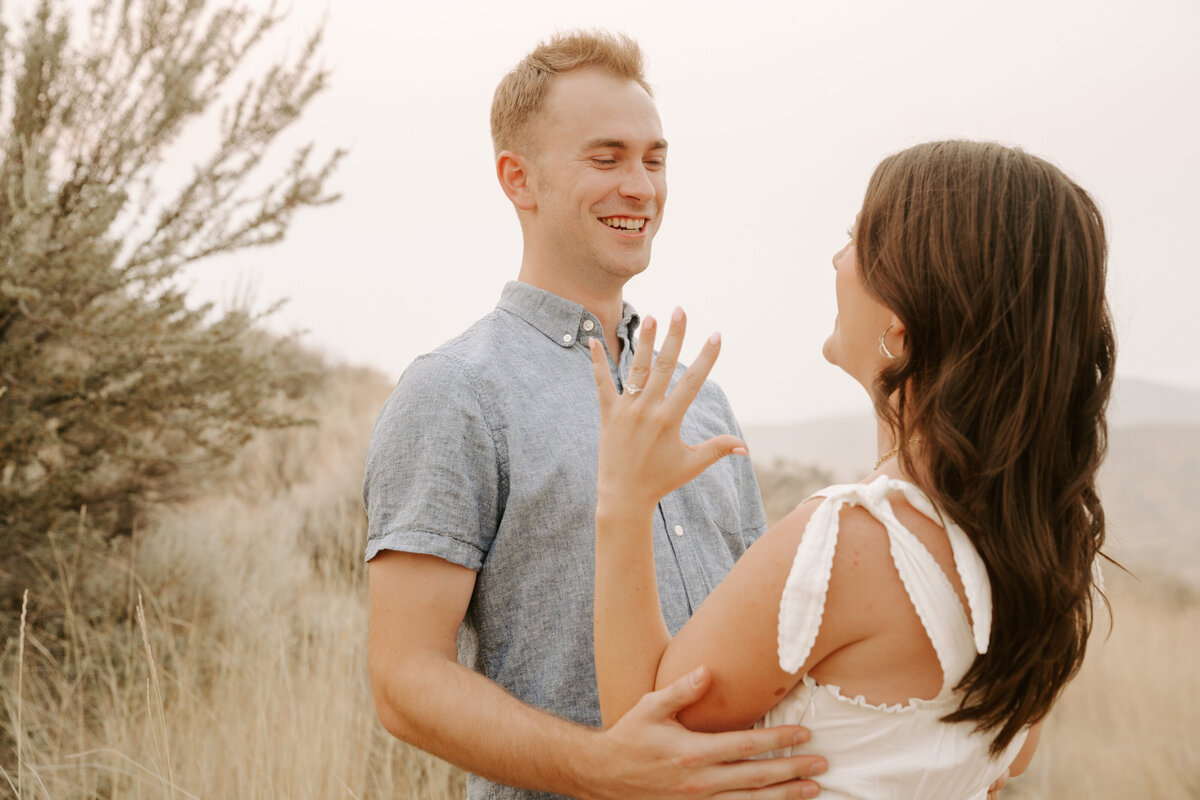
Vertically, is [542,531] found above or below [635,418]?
below

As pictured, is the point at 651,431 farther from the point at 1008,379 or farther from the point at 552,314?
the point at 552,314

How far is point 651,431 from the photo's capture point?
1377mm

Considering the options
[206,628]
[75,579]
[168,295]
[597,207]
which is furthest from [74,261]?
[597,207]

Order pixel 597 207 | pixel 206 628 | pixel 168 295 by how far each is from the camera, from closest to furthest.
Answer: pixel 597 207, pixel 168 295, pixel 206 628

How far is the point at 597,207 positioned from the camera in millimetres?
2338

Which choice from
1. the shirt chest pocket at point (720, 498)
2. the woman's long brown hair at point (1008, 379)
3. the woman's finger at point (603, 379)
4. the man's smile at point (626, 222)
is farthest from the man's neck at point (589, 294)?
the woman's long brown hair at point (1008, 379)

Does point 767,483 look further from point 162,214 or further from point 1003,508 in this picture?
point 1003,508

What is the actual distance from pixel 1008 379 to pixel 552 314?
3.89 ft

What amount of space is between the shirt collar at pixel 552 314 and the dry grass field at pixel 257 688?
1364 millimetres

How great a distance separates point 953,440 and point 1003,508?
0.41 feet

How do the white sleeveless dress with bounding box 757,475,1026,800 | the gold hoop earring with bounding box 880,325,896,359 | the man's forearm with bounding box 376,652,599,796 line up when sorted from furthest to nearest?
1. the man's forearm with bounding box 376,652,599,796
2. the gold hoop earring with bounding box 880,325,896,359
3. the white sleeveless dress with bounding box 757,475,1026,800

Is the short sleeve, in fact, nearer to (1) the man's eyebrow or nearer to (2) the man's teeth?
(2) the man's teeth

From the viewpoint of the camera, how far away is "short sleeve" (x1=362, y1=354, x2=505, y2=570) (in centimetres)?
178

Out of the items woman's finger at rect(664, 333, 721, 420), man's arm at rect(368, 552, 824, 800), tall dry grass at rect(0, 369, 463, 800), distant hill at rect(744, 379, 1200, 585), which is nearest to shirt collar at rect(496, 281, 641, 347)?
man's arm at rect(368, 552, 824, 800)
